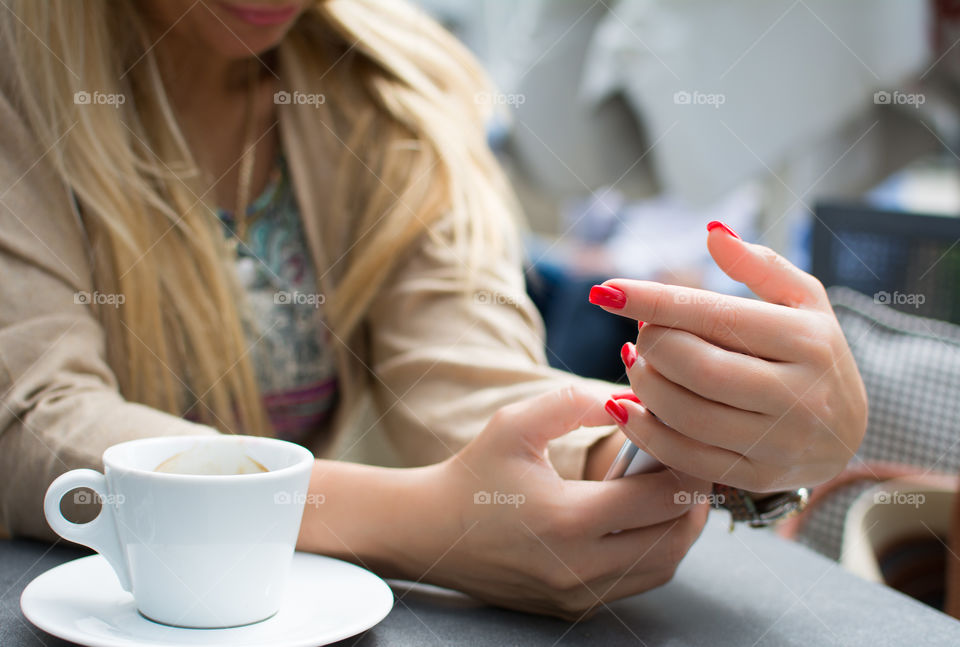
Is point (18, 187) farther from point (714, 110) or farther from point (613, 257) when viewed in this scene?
point (613, 257)

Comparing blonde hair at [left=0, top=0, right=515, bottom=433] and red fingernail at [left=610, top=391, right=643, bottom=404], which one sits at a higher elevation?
blonde hair at [left=0, top=0, right=515, bottom=433]

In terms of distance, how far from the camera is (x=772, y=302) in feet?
1.36

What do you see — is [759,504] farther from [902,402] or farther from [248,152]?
[248,152]

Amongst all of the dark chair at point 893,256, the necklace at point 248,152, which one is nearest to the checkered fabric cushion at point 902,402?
the dark chair at point 893,256

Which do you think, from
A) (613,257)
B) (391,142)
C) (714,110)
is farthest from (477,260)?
(613,257)

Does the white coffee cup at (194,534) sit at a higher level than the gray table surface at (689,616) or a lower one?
higher

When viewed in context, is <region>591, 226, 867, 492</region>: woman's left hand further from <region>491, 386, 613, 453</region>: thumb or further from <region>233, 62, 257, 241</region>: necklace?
<region>233, 62, 257, 241</region>: necklace

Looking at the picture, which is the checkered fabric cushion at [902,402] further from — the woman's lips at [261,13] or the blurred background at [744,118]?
the woman's lips at [261,13]

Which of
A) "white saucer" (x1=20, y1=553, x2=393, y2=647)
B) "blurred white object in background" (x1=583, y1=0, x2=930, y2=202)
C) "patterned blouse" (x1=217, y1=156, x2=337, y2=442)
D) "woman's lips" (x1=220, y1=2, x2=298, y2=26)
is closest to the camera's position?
"white saucer" (x1=20, y1=553, x2=393, y2=647)

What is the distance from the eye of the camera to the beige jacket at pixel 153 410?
0.44m

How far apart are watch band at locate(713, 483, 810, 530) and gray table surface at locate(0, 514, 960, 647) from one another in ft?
0.11

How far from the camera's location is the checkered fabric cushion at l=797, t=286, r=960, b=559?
2.33 feet

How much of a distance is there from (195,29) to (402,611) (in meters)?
0.46

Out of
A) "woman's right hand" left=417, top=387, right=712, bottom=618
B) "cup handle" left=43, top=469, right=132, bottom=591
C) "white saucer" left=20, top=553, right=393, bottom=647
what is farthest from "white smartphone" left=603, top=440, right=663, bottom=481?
"cup handle" left=43, top=469, right=132, bottom=591
